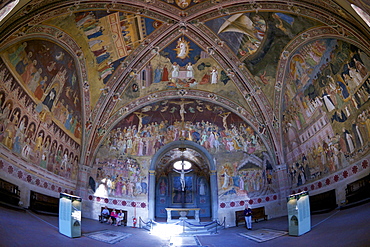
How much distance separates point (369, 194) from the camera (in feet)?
35.3

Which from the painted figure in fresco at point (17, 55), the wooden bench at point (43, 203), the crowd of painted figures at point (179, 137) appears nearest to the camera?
the painted figure in fresco at point (17, 55)

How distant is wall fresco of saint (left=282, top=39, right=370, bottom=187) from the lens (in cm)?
1172

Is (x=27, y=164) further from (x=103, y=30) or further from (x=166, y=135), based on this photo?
(x=166, y=135)

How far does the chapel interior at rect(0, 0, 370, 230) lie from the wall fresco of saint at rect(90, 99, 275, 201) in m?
0.06

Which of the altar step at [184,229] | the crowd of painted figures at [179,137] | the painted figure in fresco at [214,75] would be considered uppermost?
the painted figure in fresco at [214,75]

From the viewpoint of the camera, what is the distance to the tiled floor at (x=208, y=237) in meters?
8.17

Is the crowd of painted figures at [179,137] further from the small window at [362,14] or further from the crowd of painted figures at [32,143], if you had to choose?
the small window at [362,14]

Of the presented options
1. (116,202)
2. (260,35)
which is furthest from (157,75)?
(116,202)

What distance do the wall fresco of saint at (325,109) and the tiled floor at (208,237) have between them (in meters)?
2.44

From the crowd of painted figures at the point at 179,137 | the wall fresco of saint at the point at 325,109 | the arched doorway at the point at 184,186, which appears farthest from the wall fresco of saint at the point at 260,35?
the arched doorway at the point at 184,186

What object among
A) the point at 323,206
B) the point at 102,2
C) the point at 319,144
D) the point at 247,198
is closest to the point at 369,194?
the point at 323,206

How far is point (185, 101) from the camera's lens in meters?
18.8

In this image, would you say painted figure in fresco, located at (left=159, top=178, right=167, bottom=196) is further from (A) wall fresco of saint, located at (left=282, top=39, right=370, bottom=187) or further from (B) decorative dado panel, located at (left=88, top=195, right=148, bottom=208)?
(A) wall fresco of saint, located at (left=282, top=39, right=370, bottom=187)

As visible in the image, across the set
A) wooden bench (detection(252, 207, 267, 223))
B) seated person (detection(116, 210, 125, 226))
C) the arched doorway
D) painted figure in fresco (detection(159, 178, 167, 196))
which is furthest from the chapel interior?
painted figure in fresco (detection(159, 178, 167, 196))
